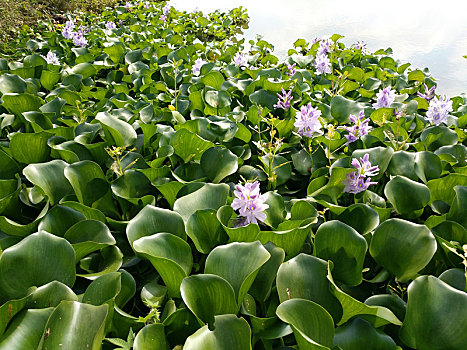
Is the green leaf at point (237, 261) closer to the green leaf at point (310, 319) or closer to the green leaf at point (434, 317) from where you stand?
the green leaf at point (310, 319)

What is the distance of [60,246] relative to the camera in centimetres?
121

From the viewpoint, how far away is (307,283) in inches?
44.5

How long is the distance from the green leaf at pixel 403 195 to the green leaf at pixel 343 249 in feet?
1.34

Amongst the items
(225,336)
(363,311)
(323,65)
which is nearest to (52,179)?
(225,336)

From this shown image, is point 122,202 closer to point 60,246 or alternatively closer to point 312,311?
point 60,246

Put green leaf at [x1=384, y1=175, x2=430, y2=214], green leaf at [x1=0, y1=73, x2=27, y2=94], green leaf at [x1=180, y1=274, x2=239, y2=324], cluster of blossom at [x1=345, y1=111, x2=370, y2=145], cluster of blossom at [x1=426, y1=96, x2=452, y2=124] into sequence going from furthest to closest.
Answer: green leaf at [x1=0, y1=73, x2=27, y2=94], cluster of blossom at [x1=426, y1=96, x2=452, y2=124], cluster of blossom at [x1=345, y1=111, x2=370, y2=145], green leaf at [x1=384, y1=175, x2=430, y2=214], green leaf at [x1=180, y1=274, x2=239, y2=324]

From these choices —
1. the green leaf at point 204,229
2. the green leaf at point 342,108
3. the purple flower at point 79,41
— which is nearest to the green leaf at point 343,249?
the green leaf at point 204,229

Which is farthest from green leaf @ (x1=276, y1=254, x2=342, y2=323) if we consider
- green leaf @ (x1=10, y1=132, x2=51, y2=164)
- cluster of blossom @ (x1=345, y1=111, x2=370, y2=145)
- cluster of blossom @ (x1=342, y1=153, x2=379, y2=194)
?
green leaf @ (x1=10, y1=132, x2=51, y2=164)

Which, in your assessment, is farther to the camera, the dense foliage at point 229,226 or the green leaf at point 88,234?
the green leaf at point 88,234

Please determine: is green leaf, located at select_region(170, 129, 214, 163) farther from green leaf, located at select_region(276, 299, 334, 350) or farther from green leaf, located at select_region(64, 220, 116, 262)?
green leaf, located at select_region(276, 299, 334, 350)

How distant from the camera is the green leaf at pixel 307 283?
1.10m

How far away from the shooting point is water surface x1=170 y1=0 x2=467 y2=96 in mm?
4987

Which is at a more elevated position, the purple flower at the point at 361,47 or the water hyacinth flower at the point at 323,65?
the purple flower at the point at 361,47

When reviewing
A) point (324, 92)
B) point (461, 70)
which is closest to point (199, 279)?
point (324, 92)
